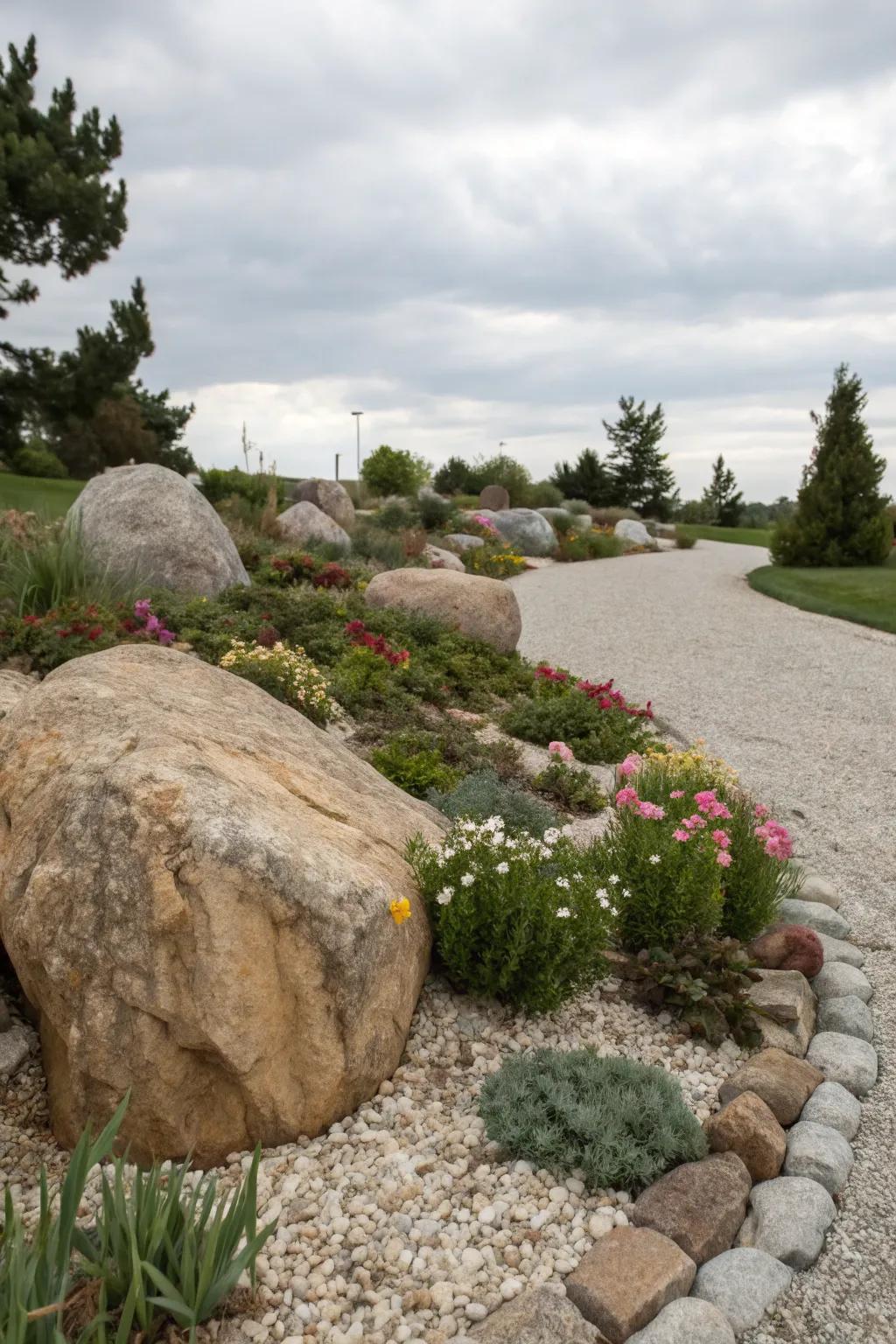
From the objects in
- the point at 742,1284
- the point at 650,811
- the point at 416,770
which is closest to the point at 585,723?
the point at 416,770

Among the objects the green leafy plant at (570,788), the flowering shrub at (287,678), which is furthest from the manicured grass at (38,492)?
the green leafy plant at (570,788)

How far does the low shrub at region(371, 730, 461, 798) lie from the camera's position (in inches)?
241

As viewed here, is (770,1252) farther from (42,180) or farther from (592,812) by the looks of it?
(42,180)

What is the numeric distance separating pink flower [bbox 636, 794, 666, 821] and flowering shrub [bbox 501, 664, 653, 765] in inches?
112

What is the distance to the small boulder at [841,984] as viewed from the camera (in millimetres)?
4648

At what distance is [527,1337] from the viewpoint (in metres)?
2.50

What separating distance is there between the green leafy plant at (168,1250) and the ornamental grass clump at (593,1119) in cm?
109

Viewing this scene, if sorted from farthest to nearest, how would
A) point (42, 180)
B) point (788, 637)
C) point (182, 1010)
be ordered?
point (42, 180), point (788, 637), point (182, 1010)

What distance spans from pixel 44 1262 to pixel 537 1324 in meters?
1.21

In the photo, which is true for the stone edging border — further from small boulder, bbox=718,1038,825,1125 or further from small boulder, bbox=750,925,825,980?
small boulder, bbox=750,925,825,980

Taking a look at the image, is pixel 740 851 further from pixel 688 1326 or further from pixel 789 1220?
pixel 688 1326

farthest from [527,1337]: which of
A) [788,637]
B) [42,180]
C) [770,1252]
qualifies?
[42,180]

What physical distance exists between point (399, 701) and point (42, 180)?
55.8 ft

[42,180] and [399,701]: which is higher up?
[42,180]
